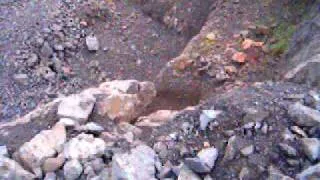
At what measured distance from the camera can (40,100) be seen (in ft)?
21.2

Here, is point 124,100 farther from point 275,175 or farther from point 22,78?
point 22,78

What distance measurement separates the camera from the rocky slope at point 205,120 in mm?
3619

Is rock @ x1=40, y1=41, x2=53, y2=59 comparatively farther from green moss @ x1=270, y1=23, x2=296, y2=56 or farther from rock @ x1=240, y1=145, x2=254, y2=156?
rock @ x1=240, y1=145, x2=254, y2=156

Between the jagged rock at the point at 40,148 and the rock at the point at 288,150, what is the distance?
172 cm

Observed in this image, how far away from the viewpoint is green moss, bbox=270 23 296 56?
5.77m

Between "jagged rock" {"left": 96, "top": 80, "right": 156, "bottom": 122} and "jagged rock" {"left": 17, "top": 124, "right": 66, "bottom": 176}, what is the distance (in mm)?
484

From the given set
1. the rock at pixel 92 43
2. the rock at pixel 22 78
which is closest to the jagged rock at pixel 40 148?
the rock at pixel 22 78

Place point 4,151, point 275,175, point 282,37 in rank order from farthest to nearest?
point 282,37 → point 4,151 → point 275,175

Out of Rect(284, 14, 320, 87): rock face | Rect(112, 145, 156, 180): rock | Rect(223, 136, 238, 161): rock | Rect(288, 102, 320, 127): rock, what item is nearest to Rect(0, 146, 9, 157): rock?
Rect(112, 145, 156, 180): rock

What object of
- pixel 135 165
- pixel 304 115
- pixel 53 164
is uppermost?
pixel 304 115

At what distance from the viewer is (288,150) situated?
11.6ft

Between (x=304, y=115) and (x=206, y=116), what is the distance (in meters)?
0.75

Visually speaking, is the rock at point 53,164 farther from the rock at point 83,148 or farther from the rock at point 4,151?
the rock at point 4,151

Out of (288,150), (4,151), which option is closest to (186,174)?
(288,150)
